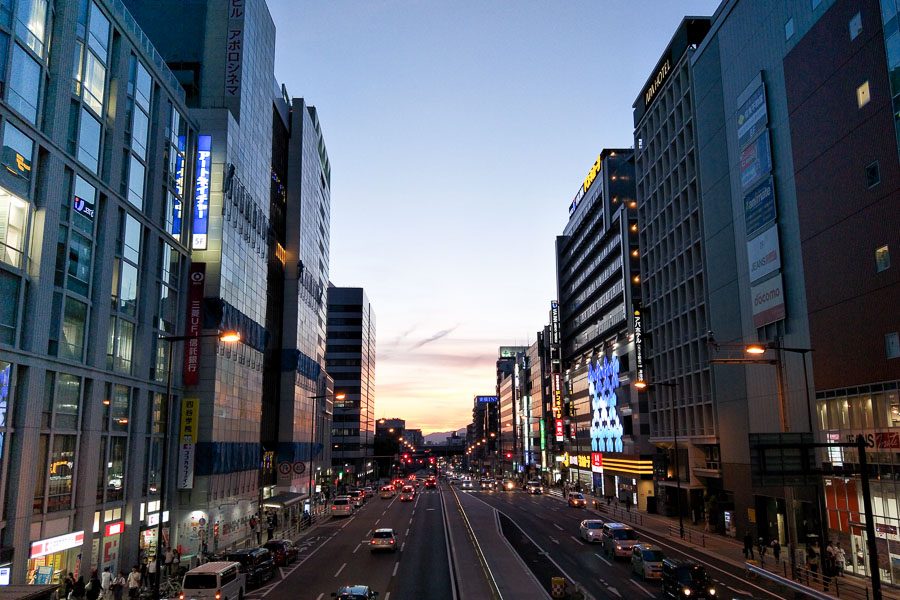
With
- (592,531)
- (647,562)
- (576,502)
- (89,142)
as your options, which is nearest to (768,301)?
(592,531)

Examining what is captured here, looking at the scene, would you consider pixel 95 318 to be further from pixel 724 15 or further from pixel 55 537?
pixel 724 15

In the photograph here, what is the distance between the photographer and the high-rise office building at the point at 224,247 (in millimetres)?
51594

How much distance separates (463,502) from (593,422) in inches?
1134

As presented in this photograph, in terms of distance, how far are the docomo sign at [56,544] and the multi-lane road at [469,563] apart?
940 cm

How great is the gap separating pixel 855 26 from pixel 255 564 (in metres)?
42.9

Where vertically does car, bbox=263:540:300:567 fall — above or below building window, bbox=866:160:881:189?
below

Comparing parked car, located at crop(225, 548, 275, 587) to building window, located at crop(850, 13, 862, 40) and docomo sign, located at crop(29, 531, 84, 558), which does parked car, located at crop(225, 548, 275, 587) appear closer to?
docomo sign, located at crop(29, 531, 84, 558)

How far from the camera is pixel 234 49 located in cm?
5856

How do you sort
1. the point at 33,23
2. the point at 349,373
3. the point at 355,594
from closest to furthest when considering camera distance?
the point at 355,594 < the point at 33,23 < the point at 349,373

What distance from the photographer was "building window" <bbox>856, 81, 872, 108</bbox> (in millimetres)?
37469

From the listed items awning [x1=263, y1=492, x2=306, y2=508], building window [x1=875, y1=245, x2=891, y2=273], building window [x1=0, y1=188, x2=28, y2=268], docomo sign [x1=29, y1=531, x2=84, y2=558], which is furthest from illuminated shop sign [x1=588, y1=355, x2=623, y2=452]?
building window [x1=0, y1=188, x2=28, y2=268]

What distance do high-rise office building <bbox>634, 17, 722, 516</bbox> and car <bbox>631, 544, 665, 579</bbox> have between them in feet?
79.6

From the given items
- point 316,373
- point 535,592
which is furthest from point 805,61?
point 316,373

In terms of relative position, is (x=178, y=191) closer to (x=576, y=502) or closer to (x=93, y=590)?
(x=93, y=590)
